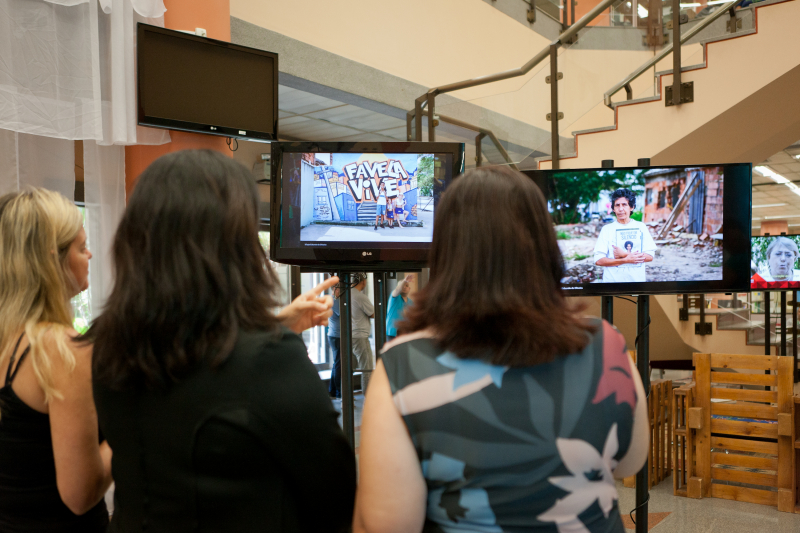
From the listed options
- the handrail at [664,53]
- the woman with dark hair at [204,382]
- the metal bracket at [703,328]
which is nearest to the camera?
the woman with dark hair at [204,382]

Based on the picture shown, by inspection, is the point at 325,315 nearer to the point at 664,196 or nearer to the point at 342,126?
the point at 664,196

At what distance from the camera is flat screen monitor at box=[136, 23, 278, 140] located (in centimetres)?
258

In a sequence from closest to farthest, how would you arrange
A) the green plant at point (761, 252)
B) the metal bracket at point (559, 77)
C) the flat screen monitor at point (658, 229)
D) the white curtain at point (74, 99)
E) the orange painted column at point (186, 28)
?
the flat screen monitor at point (658, 229) → the white curtain at point (74, 99) → the orange painted column at point (186, 28) → the metal bracket at point (559, 77) → the green plant at point (761, 252)

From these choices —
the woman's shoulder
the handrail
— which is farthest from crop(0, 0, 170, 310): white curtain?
the handrail

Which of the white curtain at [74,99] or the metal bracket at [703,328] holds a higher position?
the white curtain at [74,99]

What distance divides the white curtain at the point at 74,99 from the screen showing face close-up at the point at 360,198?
0.83m

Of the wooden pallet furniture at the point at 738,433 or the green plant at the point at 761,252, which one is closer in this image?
the wooden pallet furniture at the point at 738,433

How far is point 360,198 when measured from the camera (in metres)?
2.07

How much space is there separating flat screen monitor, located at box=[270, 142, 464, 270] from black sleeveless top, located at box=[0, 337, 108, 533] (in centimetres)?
Answer: 95

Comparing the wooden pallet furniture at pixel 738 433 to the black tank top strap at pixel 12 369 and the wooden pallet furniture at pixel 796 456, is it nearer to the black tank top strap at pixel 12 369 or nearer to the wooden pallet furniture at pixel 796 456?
the wooden pallet furniture at pixel 796 456

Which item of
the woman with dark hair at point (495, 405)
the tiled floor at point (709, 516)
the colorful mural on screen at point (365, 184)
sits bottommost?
the tiled floor at point (709, 516)

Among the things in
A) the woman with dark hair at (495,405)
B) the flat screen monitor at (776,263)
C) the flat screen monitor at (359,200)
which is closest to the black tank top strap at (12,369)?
the woman with dark hair at (495,405)

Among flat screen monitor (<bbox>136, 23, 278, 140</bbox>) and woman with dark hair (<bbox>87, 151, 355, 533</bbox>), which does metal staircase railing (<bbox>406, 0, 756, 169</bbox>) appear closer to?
flat screen monitor (<bbox>136, 23, 278, 140</bbox>)

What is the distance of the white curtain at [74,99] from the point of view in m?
2.35
